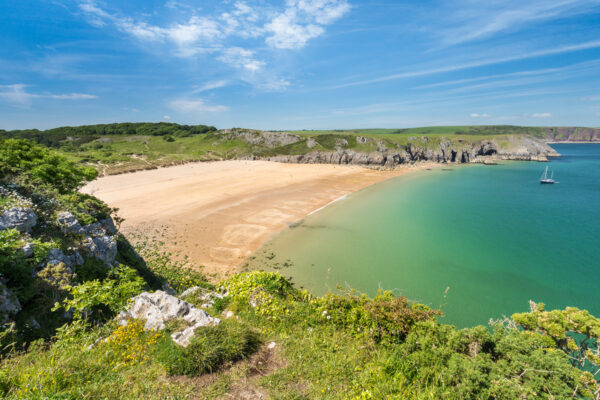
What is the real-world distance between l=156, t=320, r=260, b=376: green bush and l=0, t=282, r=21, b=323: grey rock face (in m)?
3.73

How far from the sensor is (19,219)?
799cm

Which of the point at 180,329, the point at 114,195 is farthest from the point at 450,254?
the point at 114,195

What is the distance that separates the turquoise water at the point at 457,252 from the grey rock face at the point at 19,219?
1303 cm

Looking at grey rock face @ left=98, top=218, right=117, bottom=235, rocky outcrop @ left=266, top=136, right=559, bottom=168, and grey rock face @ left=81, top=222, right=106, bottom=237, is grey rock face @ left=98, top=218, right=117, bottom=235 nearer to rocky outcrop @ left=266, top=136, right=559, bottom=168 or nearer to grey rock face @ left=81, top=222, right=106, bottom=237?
grey rock face @ left=81, top=222, right=106, bottom=237

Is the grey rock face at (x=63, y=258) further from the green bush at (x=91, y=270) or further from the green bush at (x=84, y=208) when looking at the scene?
the green bush at (x=84, y=208)

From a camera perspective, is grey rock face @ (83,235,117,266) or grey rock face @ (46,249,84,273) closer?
grey rock face @ (46,249,84,273)

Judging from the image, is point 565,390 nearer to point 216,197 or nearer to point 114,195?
point 216,197

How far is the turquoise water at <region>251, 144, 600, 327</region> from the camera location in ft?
53.7

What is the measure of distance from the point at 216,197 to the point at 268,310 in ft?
110

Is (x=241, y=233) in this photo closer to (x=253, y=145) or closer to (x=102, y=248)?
(x=102, y=248)

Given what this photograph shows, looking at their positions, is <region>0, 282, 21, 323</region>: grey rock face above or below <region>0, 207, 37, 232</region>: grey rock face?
below

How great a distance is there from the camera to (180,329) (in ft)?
20.7

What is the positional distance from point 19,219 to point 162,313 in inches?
246

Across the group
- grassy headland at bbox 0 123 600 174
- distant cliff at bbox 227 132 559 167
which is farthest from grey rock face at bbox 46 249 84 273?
distant cliff at bbox 227 132 559 167
